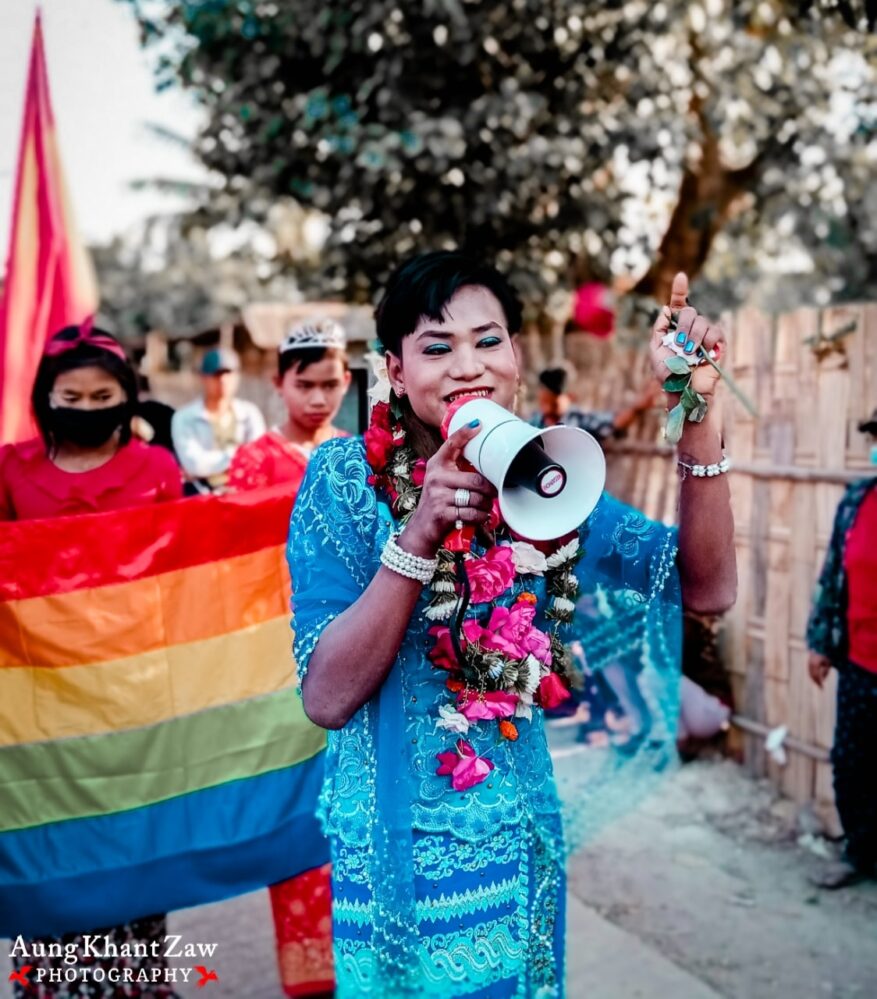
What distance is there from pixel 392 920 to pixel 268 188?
308 inches

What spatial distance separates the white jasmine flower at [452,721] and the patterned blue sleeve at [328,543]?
0.27 m

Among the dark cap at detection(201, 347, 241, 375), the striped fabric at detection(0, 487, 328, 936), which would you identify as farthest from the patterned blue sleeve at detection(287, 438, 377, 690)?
the dark cap at detection(201, 347, 241, 375)

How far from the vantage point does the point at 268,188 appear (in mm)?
8812

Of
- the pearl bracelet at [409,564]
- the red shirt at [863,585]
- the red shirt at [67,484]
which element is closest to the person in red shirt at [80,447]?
the red shirt at [67,484]

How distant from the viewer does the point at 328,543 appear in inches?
75.2

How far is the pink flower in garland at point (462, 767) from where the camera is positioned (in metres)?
1.92

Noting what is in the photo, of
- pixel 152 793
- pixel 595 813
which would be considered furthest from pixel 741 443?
pixel 152 793

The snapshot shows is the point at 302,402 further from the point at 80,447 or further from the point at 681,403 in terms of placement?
the point at 681,403

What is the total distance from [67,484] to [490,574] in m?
1.89

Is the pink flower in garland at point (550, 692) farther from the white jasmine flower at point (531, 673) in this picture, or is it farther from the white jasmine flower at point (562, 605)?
the white jasmine flower at point (562, 605)

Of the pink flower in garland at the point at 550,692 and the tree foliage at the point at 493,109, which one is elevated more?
the tree foliage at the point at 493,109

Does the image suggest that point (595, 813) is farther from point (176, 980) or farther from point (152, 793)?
point (176, 980)

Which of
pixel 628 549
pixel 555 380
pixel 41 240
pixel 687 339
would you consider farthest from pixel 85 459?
pixel 555 380

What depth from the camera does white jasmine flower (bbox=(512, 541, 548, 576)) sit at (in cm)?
200
